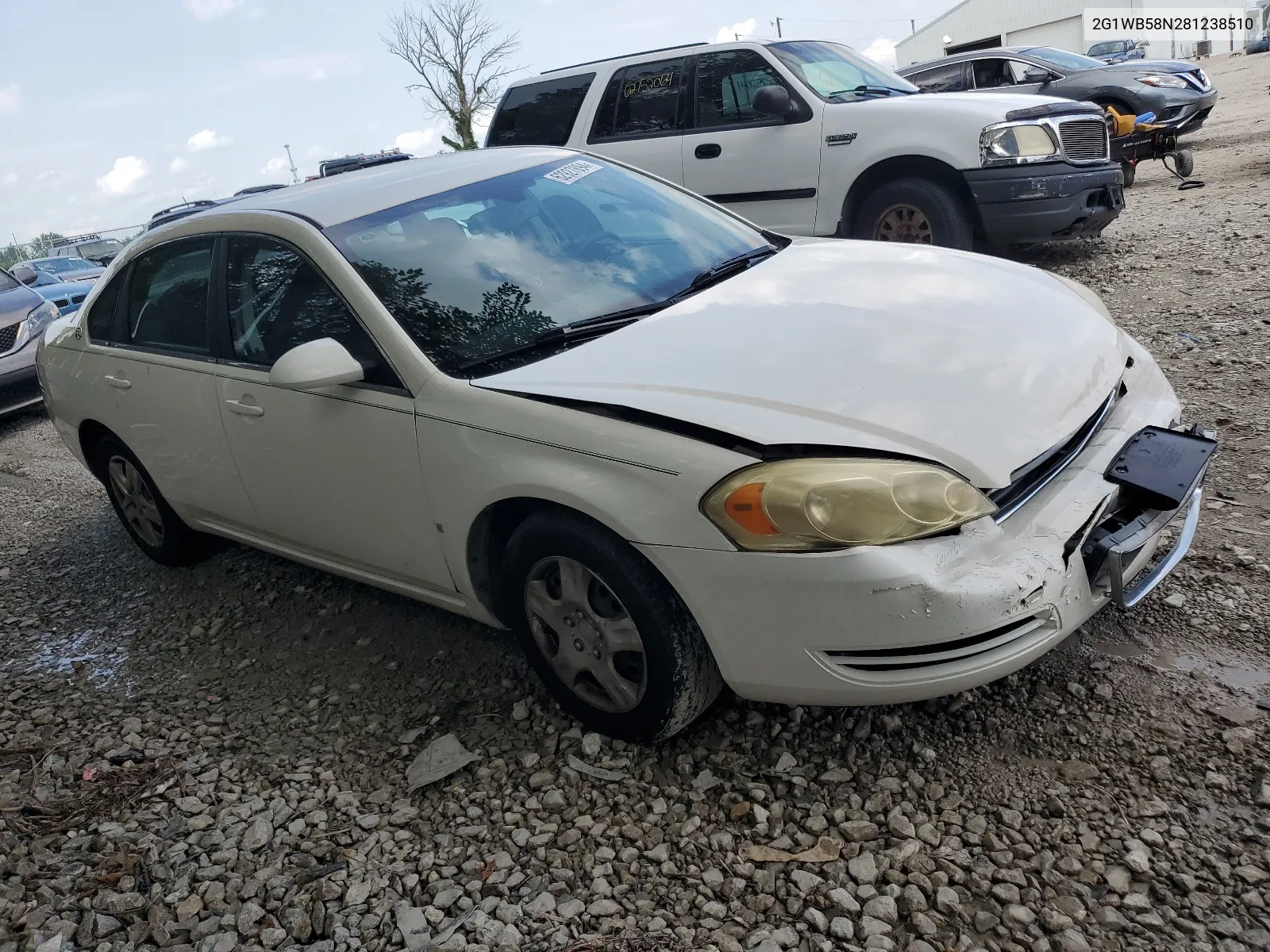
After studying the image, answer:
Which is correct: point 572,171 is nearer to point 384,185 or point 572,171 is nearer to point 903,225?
point 384,185

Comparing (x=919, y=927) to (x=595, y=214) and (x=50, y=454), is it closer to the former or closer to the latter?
(x=595, y=214)

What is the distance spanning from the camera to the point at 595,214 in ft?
11.5

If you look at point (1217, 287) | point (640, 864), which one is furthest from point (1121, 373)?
point (1217, 287)

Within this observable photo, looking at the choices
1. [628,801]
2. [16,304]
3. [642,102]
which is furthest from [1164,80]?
[16,304]

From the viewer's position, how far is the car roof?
11.0 feet

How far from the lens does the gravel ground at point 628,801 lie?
214 cm

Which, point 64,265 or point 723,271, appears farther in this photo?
point 64,265

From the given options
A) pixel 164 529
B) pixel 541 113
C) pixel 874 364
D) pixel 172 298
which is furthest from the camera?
pixel 541 113

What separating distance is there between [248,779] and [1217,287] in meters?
5.95

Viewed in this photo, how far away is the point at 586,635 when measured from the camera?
2.70 m

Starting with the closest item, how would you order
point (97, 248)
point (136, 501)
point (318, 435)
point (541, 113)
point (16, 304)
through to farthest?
point (318, 435) → point (136, 501) → point (541, 113) → point (16, 304) → point (97, 248)

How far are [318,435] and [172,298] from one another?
4.06 ft

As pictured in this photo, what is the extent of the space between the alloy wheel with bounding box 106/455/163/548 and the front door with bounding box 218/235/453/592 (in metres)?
1.10

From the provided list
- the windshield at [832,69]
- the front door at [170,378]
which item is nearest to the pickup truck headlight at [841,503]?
the front door at [170,378]
